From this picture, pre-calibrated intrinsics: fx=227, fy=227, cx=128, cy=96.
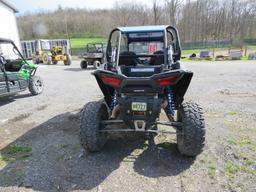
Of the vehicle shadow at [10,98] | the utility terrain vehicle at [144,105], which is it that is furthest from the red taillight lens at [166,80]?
the vehicle shadow at [10,98]

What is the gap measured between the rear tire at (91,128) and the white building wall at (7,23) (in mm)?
16509

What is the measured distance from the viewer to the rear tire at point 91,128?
321 centimetres

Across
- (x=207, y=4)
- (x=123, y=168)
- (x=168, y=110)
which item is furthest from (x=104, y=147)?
(x=207, y=4)

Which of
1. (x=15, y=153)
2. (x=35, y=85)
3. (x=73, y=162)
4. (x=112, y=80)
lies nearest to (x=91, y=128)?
(x=73, y=162)

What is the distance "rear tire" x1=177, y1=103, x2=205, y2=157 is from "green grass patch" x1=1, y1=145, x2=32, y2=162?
2344 millimetres

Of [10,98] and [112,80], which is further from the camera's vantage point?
[10,98]

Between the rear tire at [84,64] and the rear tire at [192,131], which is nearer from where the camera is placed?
the rear tire at [192,131]

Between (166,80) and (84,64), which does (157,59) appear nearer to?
(166,80)

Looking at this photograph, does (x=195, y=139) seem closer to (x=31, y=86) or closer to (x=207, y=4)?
(x=31, y=86)

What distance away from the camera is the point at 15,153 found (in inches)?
140

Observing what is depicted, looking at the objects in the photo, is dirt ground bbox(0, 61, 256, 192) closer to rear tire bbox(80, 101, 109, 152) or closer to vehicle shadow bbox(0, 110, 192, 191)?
vehicle shadow bbox(0, 110, 192, 191)

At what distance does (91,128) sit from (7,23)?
18.4m

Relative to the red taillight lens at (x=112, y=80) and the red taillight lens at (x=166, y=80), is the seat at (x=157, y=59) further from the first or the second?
the red taillight lens at (x=112, y=80)

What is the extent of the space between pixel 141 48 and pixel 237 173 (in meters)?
3.29
